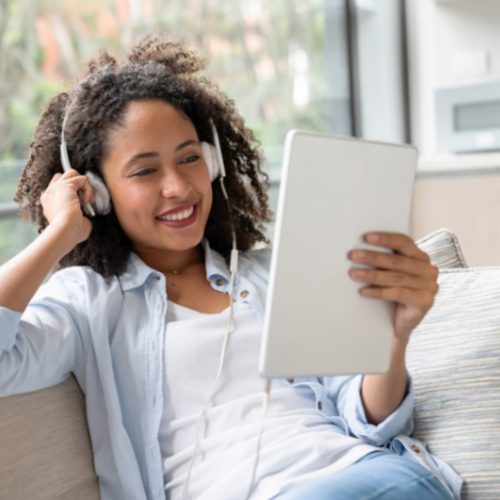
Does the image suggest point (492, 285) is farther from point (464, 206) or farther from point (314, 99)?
point (314, 99)

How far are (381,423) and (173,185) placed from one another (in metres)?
0.57

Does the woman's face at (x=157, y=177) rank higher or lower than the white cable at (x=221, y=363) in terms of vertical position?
higher

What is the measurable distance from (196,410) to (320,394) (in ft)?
0.78

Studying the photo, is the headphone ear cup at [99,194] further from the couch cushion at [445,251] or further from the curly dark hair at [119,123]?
the couch cushion at [445,251]

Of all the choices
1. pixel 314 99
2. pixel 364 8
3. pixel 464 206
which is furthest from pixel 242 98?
pixel 464 206

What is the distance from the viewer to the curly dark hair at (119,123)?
1.22 meters

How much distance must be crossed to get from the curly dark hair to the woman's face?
0.03 meters

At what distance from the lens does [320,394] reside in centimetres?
114

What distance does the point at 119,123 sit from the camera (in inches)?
46.8

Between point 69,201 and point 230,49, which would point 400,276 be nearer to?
point 69,201

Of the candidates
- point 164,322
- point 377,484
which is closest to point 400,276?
point 377,484

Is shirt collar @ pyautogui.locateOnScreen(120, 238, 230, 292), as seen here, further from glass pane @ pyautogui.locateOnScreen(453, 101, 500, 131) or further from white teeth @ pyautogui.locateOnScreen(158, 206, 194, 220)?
glass pane @ pyautogui.locateOnScreen(453, 101, 500, 131)

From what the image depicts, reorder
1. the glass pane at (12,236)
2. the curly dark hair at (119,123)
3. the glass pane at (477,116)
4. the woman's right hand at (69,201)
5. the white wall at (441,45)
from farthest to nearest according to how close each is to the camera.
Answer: the white wall at (441,45) → the glass pane at (477,116) → the glass pane at (12,236) → the curly dark hair at (119,123) → the woman's right hand at (69,201)

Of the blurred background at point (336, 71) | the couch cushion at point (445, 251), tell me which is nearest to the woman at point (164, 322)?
the couch cushion at point (445, 251)
